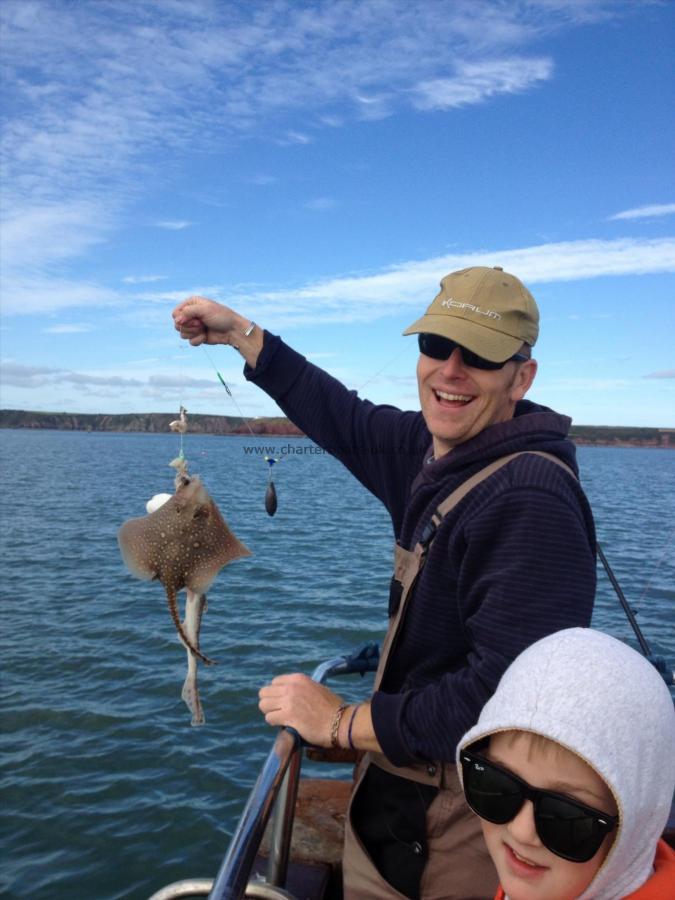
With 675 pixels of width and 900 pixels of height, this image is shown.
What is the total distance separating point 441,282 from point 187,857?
21.6 ft

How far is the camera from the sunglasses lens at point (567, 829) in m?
1.59

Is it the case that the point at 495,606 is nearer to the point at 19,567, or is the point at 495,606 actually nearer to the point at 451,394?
the point at 451,394

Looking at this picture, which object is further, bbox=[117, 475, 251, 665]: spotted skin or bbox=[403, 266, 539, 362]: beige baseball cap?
bbox=[117, 475, 251, 665]: spotted skin

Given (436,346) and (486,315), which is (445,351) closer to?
(436,346)

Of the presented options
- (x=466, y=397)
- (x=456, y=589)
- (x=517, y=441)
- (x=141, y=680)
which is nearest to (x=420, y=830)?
(x=456, y=589)

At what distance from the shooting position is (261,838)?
2.16 m

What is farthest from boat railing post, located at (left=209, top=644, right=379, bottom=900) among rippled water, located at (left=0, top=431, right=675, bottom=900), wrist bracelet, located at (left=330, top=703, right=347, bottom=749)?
rippled water, located at (left=0, top=431, right=675, bottom=900)

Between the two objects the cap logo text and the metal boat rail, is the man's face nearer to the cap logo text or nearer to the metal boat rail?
the cap logo text

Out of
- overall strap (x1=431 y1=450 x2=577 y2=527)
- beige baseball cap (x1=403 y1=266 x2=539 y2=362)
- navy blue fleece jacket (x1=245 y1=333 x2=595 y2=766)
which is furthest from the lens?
beige baseball cap (x1=403 y1=266 x2=539 y2=362)

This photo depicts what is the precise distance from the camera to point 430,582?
8.47 ft

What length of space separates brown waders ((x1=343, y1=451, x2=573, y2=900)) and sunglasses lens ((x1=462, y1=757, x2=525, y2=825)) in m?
0.76

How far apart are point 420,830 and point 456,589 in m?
0.91

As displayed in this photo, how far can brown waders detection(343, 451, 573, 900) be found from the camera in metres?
2.57

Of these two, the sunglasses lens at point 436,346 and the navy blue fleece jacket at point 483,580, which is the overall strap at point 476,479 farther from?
the sunglasses lens at point 436,346
